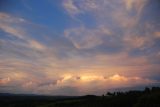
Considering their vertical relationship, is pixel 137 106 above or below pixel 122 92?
below

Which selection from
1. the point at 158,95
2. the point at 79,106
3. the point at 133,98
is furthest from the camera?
the point at 79,106

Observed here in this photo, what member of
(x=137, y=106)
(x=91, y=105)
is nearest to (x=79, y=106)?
(x=91, y=105)

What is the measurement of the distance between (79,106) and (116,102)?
27008 millimetres

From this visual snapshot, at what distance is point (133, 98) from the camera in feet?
488

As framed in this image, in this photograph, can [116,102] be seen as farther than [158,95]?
Yes

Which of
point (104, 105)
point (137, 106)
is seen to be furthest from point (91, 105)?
point (137, 106)

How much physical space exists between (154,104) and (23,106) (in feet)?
362

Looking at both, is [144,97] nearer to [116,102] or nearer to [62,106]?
[116,102]

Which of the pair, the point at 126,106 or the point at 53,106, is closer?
the point at 126,106

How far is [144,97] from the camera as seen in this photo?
138 meters

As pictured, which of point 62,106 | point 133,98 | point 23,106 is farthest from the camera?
point 23,106

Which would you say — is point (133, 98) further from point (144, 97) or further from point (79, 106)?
point (79, 106)

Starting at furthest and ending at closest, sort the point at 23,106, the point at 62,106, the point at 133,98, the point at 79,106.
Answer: the point at 23,106 → the point at 62,106 → the point at 79,106 → the point at 133,98

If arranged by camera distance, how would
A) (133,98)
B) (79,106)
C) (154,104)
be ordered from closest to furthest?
(154,104)
(133,98)
(79,106)
